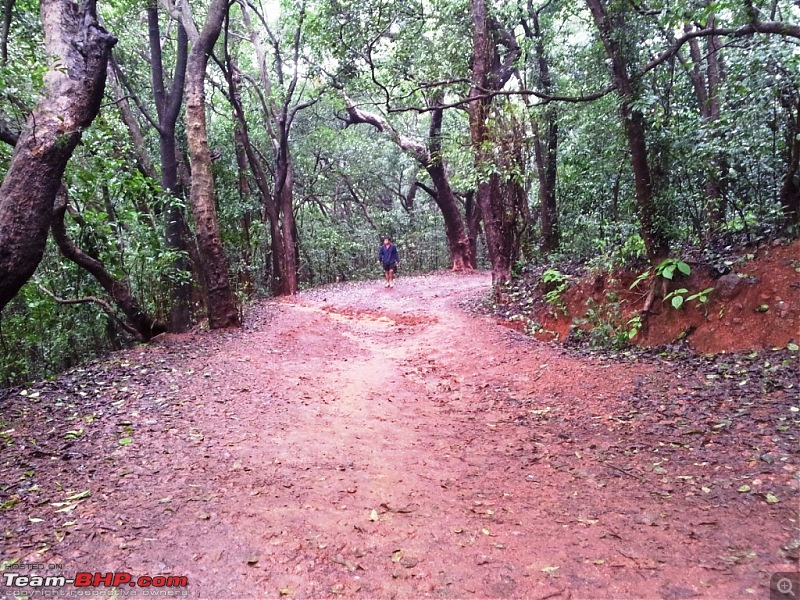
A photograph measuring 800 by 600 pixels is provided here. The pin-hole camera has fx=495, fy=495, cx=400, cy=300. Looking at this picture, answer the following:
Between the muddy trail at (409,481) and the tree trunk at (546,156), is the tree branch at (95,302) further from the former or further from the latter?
the tree trunk at (546,156)

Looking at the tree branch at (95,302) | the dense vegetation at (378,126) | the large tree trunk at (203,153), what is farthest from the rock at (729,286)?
the tree branch at (95,302)

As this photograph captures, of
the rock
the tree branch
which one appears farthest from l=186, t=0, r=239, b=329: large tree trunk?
the rock

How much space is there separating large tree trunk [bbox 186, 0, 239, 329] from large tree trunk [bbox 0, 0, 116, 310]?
3.99 m

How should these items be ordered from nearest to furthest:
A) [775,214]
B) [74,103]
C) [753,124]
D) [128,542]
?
[128,542], [74,103], [775,214], [753,124]

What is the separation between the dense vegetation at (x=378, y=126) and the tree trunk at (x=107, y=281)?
0.04m

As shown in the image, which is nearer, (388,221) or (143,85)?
(143,85)

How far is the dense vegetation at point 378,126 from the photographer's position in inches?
230

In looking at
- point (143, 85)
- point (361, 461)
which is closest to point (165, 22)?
point (143, 85)

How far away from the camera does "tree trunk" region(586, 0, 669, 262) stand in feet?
25.2

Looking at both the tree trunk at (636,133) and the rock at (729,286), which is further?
the tree trunk at (636,133)

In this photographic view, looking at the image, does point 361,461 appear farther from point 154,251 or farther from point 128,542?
point 154,251

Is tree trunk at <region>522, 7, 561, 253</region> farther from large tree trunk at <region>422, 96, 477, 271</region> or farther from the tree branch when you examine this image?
the tree branch

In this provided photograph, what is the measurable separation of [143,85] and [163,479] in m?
15.7

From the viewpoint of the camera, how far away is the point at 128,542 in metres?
3.00
